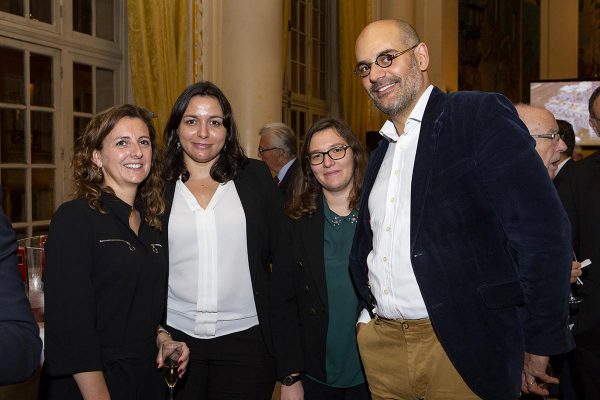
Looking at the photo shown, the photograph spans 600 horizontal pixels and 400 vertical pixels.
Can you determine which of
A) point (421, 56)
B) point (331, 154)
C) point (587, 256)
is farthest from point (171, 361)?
point (587, 256)

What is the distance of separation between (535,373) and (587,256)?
41.8 inches

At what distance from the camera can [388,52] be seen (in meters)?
1.95

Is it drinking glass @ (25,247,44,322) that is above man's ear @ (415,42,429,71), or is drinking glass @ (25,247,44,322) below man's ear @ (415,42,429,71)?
below

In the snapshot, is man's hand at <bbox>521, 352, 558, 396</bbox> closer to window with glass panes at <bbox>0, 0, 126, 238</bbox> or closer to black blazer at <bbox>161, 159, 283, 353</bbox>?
black blazer at <bbox>161, 159, 283, 353</bbox>

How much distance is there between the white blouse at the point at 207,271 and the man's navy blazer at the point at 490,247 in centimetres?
79

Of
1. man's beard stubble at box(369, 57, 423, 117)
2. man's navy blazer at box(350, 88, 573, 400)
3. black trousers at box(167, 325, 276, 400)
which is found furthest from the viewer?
black trousers at box(167, 325, 276, 400)

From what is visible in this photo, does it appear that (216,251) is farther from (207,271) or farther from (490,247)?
(490,247)

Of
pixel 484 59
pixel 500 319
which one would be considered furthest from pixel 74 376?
pixel 484 59

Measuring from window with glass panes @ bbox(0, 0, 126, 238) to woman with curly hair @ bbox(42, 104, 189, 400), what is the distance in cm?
276

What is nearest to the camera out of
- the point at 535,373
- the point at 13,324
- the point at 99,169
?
the point at 13,324

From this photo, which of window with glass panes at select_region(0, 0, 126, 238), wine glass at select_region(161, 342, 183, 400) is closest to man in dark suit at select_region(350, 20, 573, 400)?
wine glass at select_region(161, 342, 183, 400)

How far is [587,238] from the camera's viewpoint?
8.91ft

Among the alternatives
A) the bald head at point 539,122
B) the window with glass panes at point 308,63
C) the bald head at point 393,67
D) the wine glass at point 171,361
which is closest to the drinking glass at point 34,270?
the wine glass at point 171,361

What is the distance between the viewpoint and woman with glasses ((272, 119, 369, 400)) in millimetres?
2385
